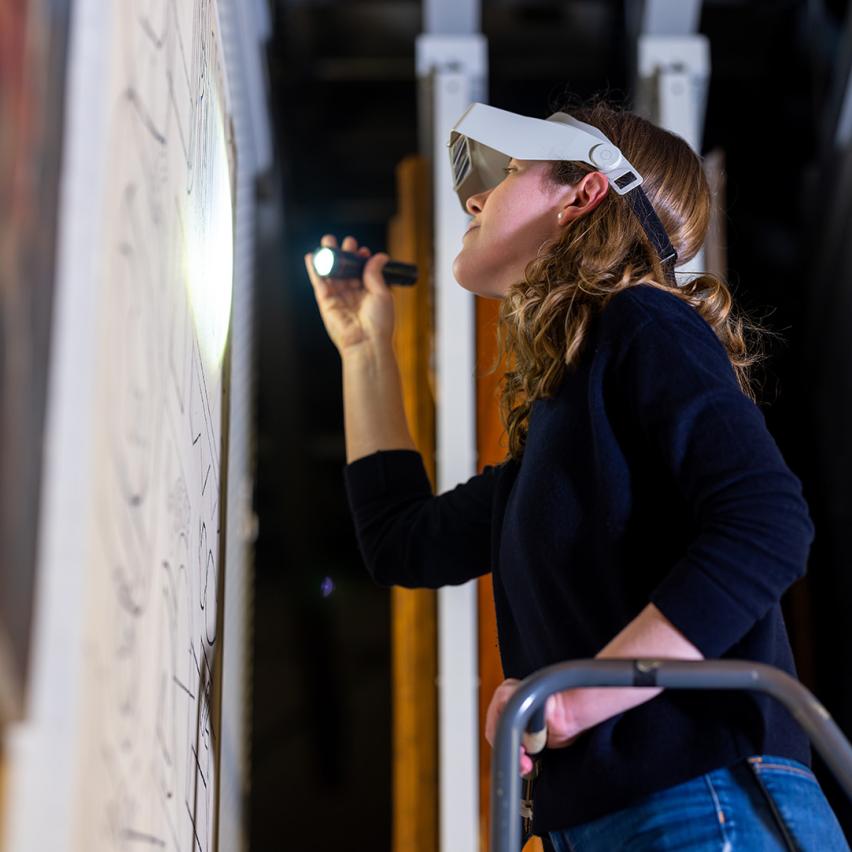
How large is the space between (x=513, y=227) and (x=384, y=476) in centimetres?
43

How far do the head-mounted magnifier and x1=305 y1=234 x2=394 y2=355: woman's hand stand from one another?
0.21 metres

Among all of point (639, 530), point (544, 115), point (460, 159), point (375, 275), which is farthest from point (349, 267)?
point (544, 115)

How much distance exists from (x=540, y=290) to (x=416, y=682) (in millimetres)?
1608

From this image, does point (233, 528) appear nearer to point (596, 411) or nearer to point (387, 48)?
point (596, 411)

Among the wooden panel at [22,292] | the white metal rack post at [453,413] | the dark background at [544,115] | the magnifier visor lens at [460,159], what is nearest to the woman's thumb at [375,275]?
the magnifier visor lens at [460,159]

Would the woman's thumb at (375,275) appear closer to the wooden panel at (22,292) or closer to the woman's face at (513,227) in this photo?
the woman's face at (513,227)

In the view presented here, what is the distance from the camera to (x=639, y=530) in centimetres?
130

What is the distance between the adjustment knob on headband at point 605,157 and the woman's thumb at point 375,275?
49 centimetres

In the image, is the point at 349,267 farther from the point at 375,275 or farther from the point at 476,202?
the point at 476,202

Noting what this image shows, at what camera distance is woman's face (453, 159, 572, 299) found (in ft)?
5.35

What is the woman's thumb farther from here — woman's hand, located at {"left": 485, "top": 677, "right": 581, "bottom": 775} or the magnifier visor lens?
woman's hand, located at {"left": 485, "top": 677, "right": 581, "bottom": 775}

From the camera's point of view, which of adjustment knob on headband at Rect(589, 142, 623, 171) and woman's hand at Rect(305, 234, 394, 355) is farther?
woman's hand at Rect(305, 234, 394, 355)

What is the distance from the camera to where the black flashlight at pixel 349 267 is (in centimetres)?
197

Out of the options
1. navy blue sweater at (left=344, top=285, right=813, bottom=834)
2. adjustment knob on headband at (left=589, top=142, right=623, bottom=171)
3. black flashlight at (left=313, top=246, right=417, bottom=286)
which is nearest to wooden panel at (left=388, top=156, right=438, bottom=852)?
black flashlight at (left=313, top=246, right=417, bottom=286)
